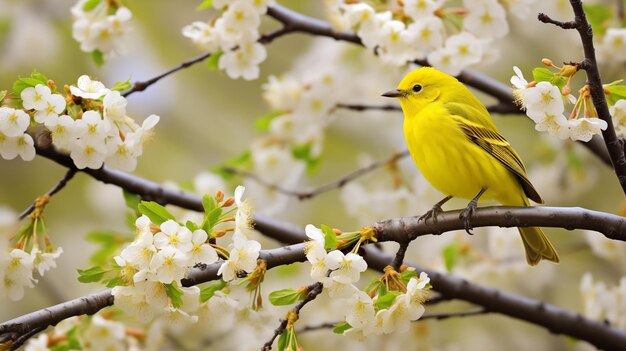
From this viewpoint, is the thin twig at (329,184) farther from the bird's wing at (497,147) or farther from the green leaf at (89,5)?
the green leaf at (89,5)

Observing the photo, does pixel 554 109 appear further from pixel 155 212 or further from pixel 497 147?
pixel 155 212

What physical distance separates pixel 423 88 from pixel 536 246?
695mm

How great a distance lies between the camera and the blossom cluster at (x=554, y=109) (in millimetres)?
1954

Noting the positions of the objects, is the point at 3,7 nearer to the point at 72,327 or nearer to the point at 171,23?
the point at 171,23

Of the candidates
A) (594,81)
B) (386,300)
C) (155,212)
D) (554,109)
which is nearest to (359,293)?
(386,300)

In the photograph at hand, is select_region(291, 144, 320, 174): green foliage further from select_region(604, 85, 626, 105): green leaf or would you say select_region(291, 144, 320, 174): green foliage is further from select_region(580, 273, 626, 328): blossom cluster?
select_region(604, 85, 626, 105): green leaf

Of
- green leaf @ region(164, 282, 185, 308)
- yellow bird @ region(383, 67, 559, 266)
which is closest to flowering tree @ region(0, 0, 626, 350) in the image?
green leaf @ region(164, 282, 185, 308)

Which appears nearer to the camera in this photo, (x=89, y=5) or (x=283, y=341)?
(x=283, y=341)

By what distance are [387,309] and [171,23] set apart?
5438 mm

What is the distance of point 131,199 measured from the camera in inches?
103

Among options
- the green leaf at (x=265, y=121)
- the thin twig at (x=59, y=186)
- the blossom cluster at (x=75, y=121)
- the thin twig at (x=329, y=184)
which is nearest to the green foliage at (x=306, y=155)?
the green leaf at (x=265, y=121)

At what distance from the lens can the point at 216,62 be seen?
119 inches

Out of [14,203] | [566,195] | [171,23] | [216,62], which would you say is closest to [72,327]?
[216,62]

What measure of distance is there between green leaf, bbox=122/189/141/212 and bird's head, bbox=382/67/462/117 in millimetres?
959
